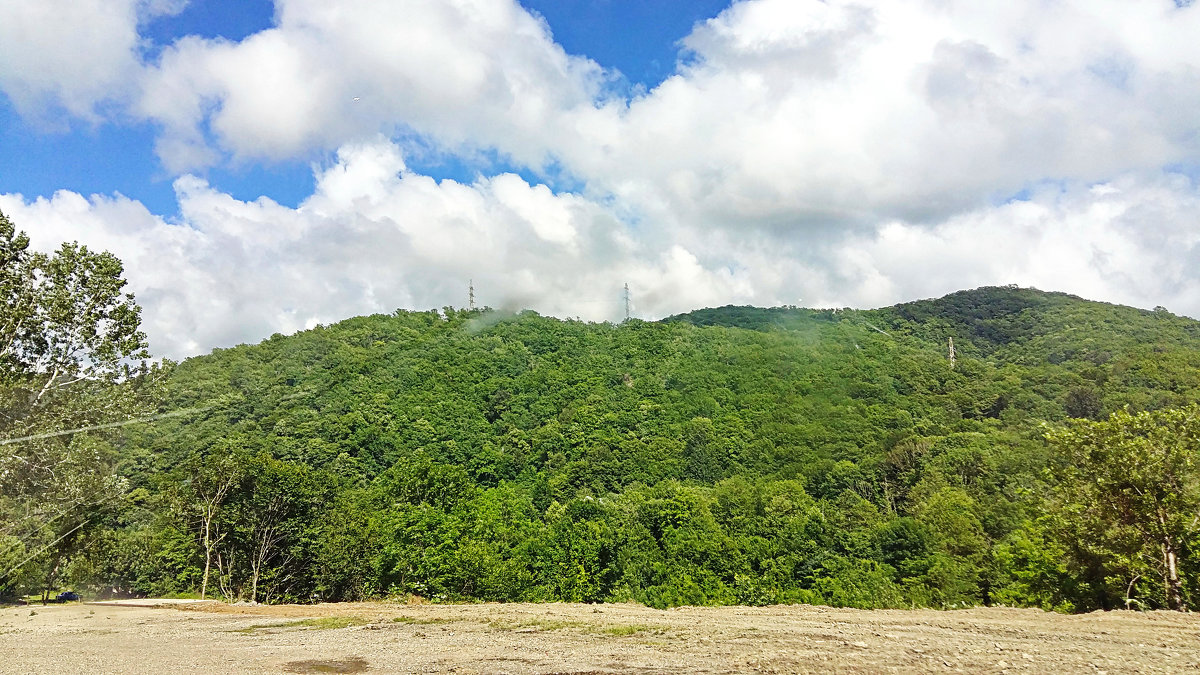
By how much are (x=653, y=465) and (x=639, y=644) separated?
Result: 8407 centimetres

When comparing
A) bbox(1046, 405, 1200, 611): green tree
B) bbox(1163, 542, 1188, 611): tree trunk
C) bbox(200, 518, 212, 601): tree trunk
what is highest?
bbox(1046, 405, 1200, 611): green tree

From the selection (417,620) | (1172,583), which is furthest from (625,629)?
(1172,583)

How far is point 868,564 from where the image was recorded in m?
46.5

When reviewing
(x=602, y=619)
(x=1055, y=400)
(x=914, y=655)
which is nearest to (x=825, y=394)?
(x=1055, y=400)

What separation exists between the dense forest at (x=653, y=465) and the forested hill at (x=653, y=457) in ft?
0.94

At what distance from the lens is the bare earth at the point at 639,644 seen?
1263 centimetres

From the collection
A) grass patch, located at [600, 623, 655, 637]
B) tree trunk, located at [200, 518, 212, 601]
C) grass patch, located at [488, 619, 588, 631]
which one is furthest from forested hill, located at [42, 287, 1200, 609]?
grass patch, located at [600, 623, 655, 637]

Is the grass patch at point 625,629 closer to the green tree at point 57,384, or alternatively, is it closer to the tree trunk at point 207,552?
the green tree at point 57,384

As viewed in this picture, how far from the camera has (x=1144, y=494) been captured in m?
22.5

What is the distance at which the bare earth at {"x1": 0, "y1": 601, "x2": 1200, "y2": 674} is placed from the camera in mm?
12633

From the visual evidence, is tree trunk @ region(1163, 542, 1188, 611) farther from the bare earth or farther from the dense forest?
the bare earth

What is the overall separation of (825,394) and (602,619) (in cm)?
10442

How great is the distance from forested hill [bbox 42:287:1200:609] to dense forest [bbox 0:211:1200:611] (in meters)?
0.29

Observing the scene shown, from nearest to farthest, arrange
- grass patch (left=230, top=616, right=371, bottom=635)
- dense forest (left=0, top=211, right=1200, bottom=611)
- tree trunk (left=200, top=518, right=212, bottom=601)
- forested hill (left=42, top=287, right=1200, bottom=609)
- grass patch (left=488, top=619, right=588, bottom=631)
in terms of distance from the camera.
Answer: grass patch (left=488, top=619, right=588, bottom=631)
grass patch (left=230, top=616, right=371, bottom=635)
dense forest (left=0, top=211, right=1200, bottom=611)
forested hill (left=42, top=287, right=1200, bottom=609)
tree trunk (left=200, top=518, right=212, bottom=601)
